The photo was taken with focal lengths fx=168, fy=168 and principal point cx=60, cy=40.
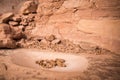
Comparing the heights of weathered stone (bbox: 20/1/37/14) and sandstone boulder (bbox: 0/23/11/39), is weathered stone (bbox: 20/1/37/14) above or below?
above

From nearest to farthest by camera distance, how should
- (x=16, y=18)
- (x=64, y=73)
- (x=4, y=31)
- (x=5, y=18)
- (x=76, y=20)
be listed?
1. (x=64, y=73)
2. (x=4, y=31)
3. (x=76, y=20)
4. (x=5, y=18)
5. (x=16, y=18)

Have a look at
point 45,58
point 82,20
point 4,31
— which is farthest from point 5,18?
point 82,20

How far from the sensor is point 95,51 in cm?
415

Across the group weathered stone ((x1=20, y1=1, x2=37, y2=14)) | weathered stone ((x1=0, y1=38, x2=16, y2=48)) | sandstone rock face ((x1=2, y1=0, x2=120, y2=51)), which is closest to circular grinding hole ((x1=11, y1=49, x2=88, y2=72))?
weathered stone ((x1=0, y1=38, x2=16, y2=48))

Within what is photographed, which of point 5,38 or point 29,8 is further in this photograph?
point 29,8

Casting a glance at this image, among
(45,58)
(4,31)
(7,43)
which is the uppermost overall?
(4,31)

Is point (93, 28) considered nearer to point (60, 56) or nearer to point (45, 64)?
point (60, 56)

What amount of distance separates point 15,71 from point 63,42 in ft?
7.55

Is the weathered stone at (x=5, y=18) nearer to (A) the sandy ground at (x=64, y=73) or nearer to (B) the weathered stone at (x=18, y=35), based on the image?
(B) the weathered stone at (x=18, y=35)

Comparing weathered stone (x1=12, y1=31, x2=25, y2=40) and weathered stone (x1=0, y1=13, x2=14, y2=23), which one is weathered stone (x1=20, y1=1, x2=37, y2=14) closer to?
weathered stone (x1=0, y1=13, x2=14, y2=23)

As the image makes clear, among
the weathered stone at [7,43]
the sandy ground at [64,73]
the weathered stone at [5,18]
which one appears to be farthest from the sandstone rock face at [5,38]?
the sandy ground at [64,73]

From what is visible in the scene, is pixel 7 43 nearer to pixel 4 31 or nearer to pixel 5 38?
pixel 5 38

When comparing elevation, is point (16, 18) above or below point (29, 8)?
below

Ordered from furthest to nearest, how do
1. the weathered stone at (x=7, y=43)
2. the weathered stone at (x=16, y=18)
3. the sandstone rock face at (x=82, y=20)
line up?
the weathered stone at (x=16, y=18) < the weathered stone at (x=7, y=43) < the sandstone rock face at (x=82, y=20)
